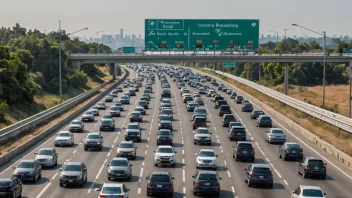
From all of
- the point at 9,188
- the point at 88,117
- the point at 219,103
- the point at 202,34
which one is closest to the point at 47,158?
the point at 9,188

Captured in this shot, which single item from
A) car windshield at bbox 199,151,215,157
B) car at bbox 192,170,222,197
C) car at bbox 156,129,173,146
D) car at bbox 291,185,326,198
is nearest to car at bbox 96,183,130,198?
car at bbox 192,170,222,197

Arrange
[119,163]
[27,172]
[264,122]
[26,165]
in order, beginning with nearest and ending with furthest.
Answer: [27,172]
[26,165]
[119,163]
[264,122]

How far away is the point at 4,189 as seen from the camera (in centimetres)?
2939

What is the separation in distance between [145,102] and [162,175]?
5416 cm

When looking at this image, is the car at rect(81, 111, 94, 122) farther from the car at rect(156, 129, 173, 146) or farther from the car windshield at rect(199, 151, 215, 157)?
the car windshield at rect(199, 151, 215, 157)

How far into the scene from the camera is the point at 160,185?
31281 mm

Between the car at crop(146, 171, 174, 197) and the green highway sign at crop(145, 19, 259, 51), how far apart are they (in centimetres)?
6093

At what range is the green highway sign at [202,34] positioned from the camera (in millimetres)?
91438

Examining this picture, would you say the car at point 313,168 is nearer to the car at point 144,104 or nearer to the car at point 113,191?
the car at point 113,191

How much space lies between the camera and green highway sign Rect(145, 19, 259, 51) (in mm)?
91438

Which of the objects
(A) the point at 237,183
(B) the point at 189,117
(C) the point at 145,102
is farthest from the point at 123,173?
(C) the point at 145,102

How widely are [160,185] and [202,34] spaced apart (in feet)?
205

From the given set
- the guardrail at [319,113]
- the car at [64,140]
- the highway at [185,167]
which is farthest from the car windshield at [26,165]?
the guardrail at [319,113]

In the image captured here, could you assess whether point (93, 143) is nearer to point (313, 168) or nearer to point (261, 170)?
point (313, 168)
